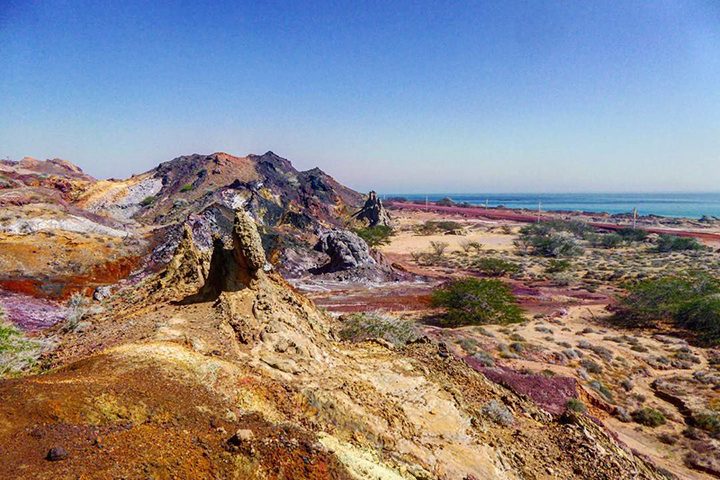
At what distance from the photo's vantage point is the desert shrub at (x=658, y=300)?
21.9m

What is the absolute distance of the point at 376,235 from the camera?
2106 inches

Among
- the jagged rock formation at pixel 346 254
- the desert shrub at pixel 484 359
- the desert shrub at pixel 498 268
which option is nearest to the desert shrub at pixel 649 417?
the desert shrub at pixel 484 359

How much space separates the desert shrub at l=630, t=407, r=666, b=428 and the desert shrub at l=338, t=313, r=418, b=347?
6.79m

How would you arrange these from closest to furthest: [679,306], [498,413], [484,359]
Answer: [498,413]
[484,359]
[679,306]

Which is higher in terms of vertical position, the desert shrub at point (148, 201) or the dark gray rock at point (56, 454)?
the desert shrub at point (148, 201)

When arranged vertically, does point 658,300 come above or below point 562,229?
below

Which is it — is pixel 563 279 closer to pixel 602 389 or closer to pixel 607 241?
pixel 602 389

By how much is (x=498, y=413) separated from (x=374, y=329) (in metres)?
6.14

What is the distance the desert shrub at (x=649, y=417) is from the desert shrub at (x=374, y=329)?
22.3 feet

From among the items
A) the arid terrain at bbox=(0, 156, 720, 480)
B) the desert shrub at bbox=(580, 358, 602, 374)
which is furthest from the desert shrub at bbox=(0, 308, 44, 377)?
the desert shrub at bbox=(580, 358, 602, 374)

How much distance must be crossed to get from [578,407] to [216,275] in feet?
34.5

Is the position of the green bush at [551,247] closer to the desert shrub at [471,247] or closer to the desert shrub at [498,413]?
the desert shrub at [471,247]

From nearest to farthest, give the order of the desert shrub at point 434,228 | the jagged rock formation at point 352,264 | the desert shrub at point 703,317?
the desert shrub at point 703,317
the jagged rock formation at point 352,264
the desert shrub at point 434,228

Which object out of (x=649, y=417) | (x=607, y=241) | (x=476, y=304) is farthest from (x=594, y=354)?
(x=607, y=241)
